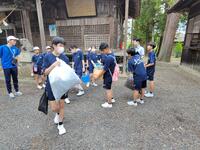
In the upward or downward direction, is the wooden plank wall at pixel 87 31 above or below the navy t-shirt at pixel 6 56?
above

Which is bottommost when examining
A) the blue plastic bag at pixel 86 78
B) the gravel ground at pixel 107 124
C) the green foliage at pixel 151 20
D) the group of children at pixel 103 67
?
the gravel ground at pixel 107 124

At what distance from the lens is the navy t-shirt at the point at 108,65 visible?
3.51 m

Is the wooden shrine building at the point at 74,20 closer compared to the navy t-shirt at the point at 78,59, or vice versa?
the navy t-shirt at the point at 78,59

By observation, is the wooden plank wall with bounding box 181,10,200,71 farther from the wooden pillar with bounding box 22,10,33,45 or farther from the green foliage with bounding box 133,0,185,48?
the green foliage with bounding box 133,0,185,48

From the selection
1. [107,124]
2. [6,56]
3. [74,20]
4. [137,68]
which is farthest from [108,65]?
[74,20]

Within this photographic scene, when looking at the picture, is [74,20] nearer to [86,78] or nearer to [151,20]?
[86,78]

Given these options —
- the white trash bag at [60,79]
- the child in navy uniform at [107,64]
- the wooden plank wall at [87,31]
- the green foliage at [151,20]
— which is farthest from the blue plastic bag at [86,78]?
the green foliage at [151,20]

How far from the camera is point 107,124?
317cm

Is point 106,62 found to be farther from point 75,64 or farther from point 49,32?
point 49,32

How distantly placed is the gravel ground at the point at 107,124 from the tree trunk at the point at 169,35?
25.8 feet

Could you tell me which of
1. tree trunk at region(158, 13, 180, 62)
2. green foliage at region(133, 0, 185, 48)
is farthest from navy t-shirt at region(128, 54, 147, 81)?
green foliage at region(133, 0, 185, 48)

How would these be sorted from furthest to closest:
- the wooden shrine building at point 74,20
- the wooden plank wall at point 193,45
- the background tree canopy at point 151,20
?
the background tree canopy at point 151,20 < the wooden shrine building at point 74,20 < the wooden plank wall at point 193,45

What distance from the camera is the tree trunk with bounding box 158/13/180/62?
36.5ft

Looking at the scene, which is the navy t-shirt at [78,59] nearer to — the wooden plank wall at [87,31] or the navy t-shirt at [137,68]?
the navy t-shirt at [137,68]
